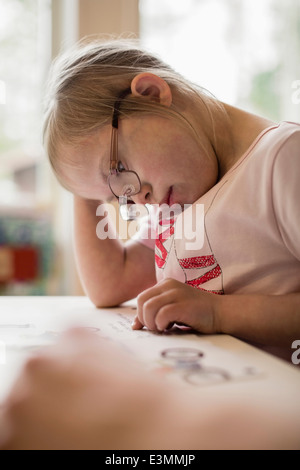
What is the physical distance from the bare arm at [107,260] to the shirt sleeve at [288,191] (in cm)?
36

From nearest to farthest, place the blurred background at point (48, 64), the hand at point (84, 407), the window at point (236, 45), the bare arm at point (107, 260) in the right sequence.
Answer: the hand at point (84, 407), the bare arm at point (107, 260), the blurred background at point (48, 64), the window at point (236, 45)

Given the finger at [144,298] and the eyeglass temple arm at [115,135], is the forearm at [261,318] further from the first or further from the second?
the eyeglass temple arm at [115,135]

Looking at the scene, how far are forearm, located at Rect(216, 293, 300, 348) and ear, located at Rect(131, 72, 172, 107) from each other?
0.31 metres

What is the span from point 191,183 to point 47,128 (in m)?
0.25

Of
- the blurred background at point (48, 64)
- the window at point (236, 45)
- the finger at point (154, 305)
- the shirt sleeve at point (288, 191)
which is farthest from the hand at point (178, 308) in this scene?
the window at point (236, 45)

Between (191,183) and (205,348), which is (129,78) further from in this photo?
(205,348)

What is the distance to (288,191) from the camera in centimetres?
47

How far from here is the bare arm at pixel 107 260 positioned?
784 millimetres

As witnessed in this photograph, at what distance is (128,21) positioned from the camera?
159cm

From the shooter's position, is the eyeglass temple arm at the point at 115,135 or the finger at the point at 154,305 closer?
the finger at the point at 154,305

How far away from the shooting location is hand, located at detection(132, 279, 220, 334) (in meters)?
0.46

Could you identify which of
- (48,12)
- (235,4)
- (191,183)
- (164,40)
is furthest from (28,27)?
(191,183)

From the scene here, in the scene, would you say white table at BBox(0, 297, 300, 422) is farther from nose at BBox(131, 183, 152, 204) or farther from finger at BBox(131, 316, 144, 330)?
nose at BBox(131, 183, 152, 204)

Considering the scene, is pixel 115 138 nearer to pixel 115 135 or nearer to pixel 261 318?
pixel 115 135
